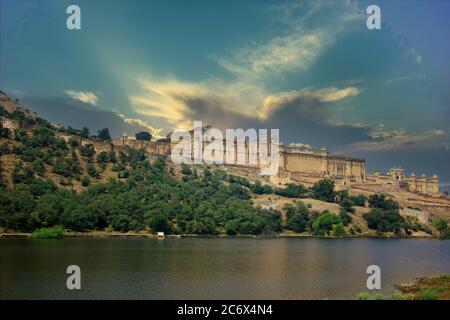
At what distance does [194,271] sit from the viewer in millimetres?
22734

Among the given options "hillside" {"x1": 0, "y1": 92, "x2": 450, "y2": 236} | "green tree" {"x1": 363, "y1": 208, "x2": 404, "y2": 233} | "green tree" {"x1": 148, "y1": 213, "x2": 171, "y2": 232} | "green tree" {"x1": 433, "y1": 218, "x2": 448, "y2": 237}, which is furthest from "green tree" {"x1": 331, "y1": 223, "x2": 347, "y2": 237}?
"green tree" {"x1": 148, "y1": 213, "x2": 171, "y2": 232}

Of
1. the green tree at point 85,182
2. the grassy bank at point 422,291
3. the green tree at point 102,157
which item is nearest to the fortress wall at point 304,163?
the green tree at point 102,157

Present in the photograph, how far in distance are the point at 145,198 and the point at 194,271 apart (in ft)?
91.7

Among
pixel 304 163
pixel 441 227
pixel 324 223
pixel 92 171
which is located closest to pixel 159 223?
pixel 92 171

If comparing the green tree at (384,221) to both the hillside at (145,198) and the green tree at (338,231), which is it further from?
the green tree at (338,231)

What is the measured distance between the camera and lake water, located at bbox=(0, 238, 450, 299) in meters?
17.8

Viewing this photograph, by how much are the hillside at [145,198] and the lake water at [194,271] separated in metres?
9.66

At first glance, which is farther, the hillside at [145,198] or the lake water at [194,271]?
the hillside at [145,198]

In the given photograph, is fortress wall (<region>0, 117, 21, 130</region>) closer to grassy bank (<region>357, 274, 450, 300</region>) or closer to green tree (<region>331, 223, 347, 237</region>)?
green tree (<region>331, 223, 347, 237</region>)

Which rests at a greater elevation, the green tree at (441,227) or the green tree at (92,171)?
the green tree at (92,171)

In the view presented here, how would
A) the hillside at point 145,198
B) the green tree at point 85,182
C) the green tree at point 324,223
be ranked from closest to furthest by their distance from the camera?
the hillside at point 145,198, the green tree at point 85,182, the green tree at point 324,223

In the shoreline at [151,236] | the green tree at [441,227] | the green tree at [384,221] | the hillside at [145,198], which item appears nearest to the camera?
the shoreline at [151,236]

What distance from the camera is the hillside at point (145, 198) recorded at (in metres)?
42.6
